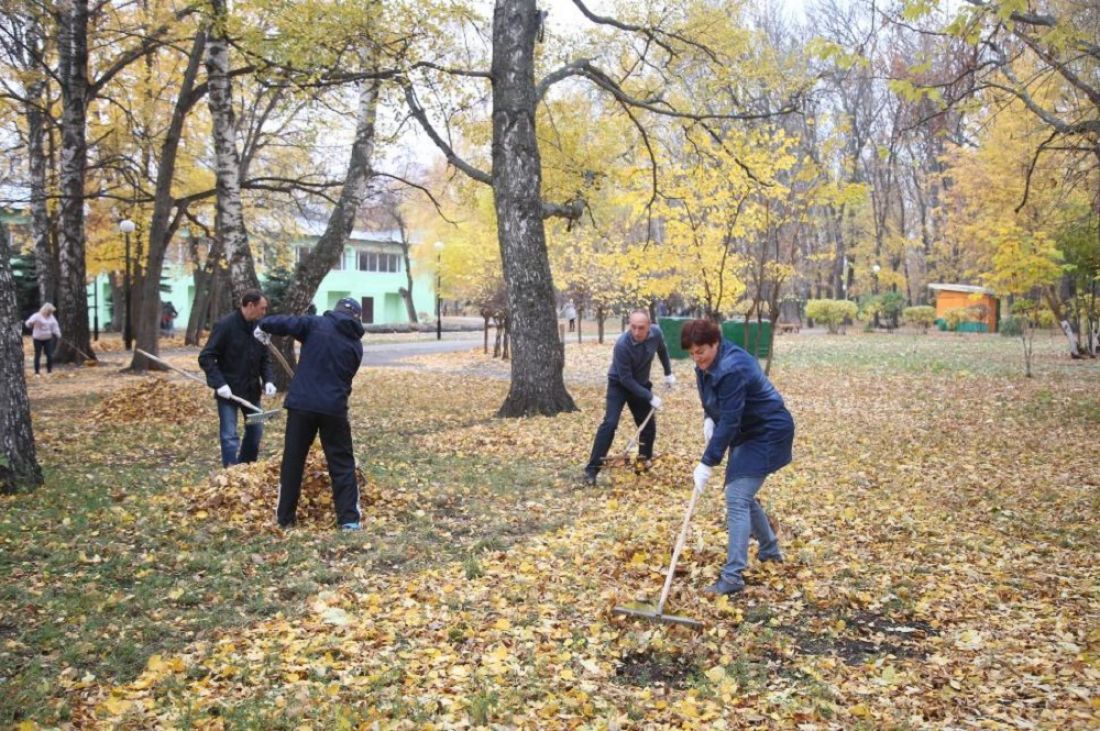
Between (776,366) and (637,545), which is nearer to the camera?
(637,545)

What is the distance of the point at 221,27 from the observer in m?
11.9

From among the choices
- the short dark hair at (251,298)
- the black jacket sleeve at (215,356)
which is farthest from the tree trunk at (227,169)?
the short dark hair at (251,298)

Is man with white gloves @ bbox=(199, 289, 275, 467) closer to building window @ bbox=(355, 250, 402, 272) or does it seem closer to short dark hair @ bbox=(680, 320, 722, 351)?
short dark hair @ bbox=(680, 320, 722, 351)

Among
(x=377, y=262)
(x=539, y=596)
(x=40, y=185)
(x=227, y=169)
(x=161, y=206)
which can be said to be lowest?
(x=539, y=596)

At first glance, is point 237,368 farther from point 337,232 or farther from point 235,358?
point 337,232

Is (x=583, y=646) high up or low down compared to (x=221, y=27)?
down

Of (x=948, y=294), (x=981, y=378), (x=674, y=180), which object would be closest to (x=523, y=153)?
(x=674, y=180)

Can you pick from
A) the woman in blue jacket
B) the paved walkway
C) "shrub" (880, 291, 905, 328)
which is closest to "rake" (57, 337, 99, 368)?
the paved walkway

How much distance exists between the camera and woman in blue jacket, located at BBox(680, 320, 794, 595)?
5246 mm

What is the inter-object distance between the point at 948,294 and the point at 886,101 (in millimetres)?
9939

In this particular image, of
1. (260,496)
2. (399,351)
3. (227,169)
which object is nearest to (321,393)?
(260,496)

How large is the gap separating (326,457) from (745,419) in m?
3.07

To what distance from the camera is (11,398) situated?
23.6ft

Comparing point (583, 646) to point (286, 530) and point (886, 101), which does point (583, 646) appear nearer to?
point (286, 530)
